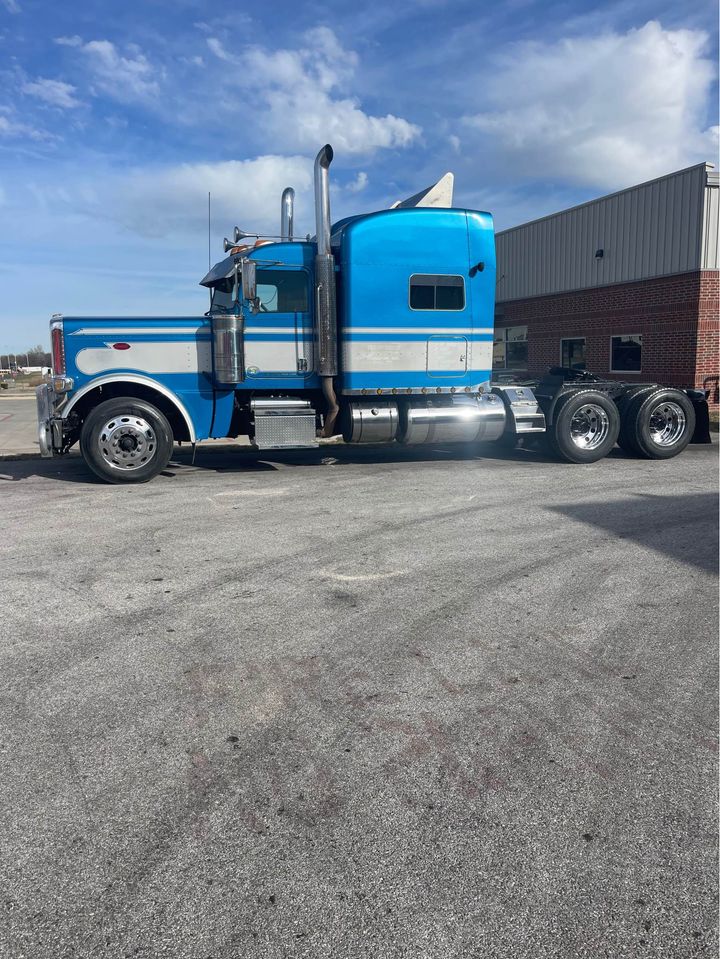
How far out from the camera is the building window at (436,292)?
10.3 meters

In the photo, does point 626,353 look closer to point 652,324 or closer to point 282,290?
point 652,324

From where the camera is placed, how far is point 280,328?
10.1 metres

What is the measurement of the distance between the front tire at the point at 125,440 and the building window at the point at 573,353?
17.3m

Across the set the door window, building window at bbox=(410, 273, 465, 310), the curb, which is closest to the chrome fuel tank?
building window at bbox=(410, 273, 465, 310)

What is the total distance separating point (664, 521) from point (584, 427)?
4235mm

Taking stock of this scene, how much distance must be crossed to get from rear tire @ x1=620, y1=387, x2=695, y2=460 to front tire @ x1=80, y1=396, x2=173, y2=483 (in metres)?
7.15

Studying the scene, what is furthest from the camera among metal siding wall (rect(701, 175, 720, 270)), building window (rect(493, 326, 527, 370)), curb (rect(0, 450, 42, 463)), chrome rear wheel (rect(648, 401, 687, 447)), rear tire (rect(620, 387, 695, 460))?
building window (rect(493, 326, 527, 370))

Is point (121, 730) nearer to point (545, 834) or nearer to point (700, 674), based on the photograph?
point (545, 834)

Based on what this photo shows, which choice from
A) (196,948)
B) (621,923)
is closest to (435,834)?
(621,923)

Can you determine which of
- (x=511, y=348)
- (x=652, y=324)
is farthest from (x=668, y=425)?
(x=511, y=348)

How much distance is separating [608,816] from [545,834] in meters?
0.29

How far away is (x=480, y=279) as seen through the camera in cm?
1053

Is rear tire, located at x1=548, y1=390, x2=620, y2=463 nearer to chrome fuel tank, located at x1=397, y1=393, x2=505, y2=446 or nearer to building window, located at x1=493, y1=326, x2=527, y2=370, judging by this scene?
chrome fuel tank, located at x1=397, y1=393, x2=505, y2=446

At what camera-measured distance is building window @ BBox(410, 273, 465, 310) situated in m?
10.3
